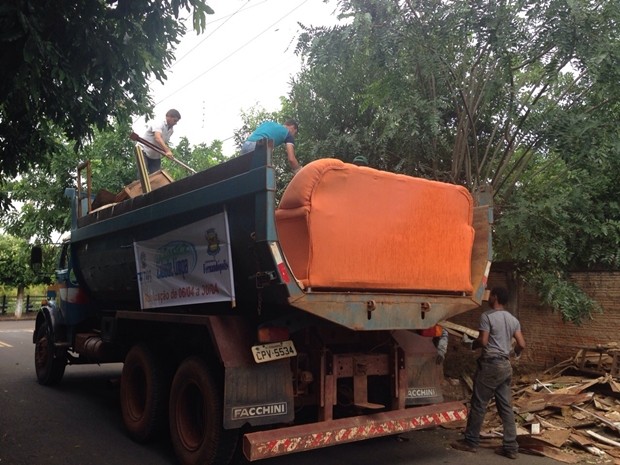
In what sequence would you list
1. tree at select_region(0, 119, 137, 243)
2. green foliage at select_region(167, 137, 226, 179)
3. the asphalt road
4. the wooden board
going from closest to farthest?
the asphalt road → the wooden board → tree at select_region(0, 119, 137, 243) → green foliage at select_region(167, 137, 226, 179)

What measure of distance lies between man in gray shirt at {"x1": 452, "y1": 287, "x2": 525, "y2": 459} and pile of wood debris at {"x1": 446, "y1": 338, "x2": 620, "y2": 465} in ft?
1.00

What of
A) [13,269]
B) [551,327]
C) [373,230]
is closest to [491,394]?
[373,230]

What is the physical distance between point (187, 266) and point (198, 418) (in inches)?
51.7

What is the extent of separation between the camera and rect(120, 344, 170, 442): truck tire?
5.34m

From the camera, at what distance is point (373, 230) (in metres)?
4.46

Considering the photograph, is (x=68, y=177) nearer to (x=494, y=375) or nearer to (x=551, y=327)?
(x=551, y=327)

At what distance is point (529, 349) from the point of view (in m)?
8.37

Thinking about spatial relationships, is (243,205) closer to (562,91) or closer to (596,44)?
(596,44)

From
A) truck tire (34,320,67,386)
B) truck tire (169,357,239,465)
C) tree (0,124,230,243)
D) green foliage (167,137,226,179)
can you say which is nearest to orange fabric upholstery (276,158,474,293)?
truck tire (169,357,239,465)

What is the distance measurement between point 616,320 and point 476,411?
11.5 ft

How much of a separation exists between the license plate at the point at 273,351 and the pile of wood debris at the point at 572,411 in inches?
95.2

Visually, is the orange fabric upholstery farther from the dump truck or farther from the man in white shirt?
the man in white shirt

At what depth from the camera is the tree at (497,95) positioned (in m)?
6.49

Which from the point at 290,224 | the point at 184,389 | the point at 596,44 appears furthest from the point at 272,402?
the point at 596,44
